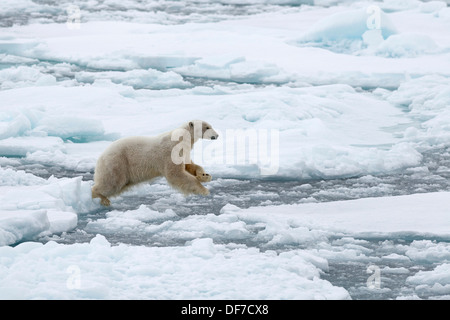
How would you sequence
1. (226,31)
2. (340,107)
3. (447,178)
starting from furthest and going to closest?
(226,31)
(340,107)
(447,178)

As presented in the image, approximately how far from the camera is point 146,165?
562cm

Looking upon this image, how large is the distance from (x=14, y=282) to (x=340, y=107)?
6.52 m

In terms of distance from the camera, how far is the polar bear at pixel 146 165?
5566 mm

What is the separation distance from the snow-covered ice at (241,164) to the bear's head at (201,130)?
55 cm

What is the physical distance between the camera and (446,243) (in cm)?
476

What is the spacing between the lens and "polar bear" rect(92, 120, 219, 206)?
5.57 meters

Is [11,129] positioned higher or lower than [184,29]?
lower

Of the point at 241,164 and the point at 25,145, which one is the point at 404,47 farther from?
the point at 25,145

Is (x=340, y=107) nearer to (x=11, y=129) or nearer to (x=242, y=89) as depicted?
(x=242, y=89)

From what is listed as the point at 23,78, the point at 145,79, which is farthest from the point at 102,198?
the point at 23,78

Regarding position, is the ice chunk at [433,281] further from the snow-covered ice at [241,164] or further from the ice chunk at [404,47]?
the ice chunk at [404,47]

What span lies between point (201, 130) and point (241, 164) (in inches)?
47.5

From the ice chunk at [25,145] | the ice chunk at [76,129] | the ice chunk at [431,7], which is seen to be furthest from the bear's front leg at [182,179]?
the ice chunk at [431,7]
